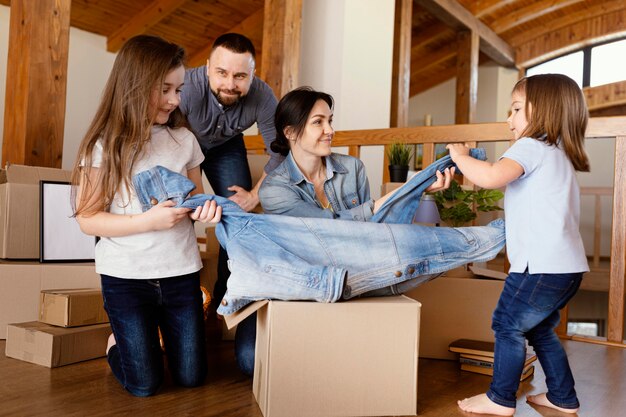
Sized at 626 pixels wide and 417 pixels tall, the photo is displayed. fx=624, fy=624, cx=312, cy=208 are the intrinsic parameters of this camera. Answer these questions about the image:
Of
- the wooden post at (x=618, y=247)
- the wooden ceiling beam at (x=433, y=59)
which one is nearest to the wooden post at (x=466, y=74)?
the wooden ceiling beam at (x=433, y=59)

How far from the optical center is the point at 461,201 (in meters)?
2.66

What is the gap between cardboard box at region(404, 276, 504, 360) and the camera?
93.0 inches

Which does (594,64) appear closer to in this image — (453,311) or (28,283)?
(453,311)

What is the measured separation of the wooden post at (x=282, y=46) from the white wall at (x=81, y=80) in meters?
2.74

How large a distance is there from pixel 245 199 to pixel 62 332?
0.77m

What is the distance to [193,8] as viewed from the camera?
6207 millimetres

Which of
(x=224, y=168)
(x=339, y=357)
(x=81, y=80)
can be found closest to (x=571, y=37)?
(x=81, y=80)

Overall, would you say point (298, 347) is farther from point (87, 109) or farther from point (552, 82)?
point (87, 109)

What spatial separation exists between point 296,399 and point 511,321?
2.10 ft

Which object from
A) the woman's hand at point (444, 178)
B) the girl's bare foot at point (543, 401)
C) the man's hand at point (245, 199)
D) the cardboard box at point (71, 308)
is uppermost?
the woman's hand at point (444, 178)

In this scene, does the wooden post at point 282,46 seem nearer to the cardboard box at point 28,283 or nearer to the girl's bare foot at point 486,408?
the cardboard box at point 28,283

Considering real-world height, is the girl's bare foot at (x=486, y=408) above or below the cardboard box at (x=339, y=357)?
below

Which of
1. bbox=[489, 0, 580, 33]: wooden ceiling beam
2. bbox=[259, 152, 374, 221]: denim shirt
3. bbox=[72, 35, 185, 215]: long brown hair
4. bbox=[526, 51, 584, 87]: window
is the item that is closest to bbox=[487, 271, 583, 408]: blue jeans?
bbox=[259, 152, 374, 221]: denim shirt

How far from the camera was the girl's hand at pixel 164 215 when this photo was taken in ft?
5.51
